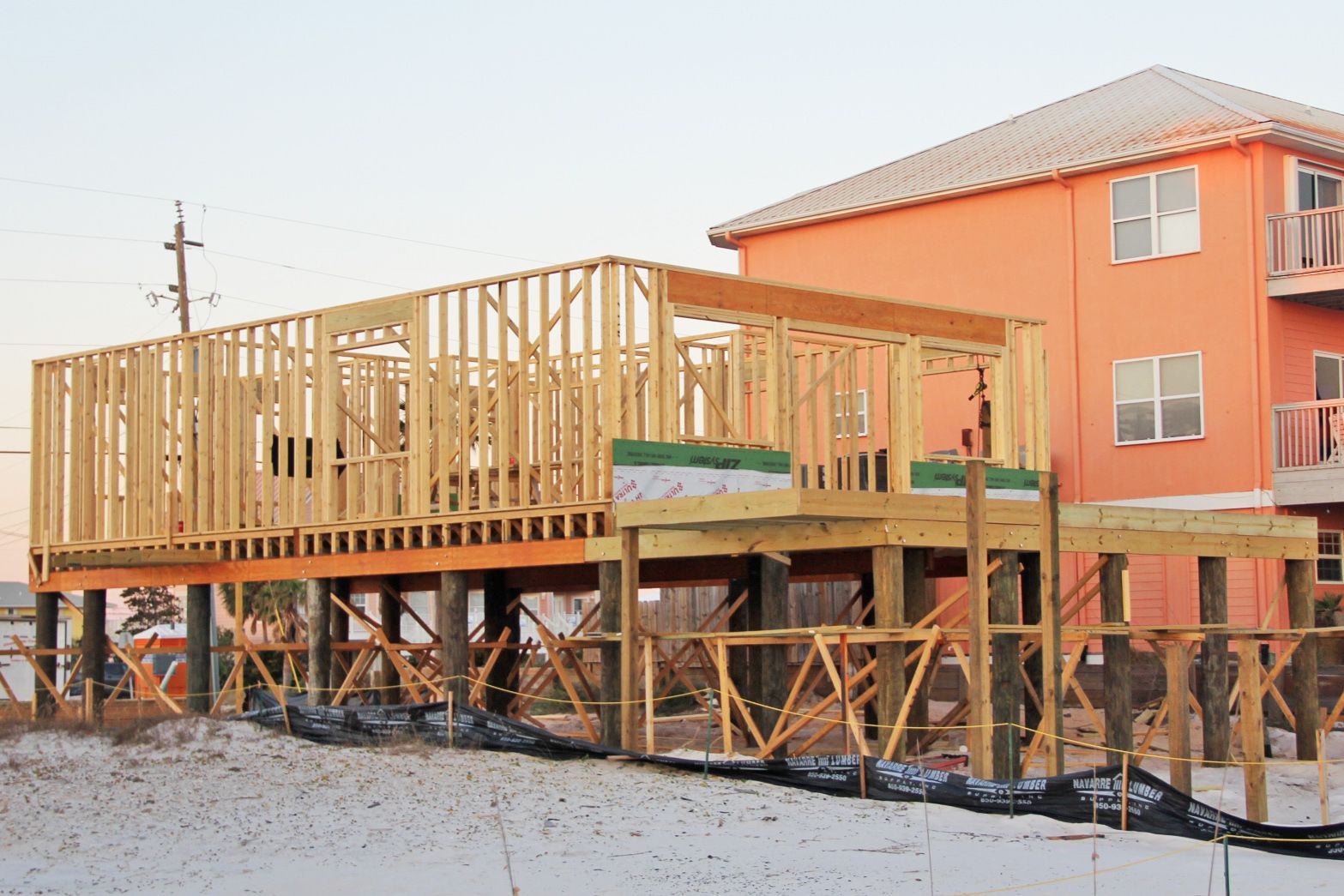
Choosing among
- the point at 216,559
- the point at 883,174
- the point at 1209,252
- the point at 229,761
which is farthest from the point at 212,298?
the point at 229,761

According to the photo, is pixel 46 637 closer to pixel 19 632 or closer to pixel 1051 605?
pixel 1051 605

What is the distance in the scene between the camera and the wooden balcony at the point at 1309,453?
2867cm

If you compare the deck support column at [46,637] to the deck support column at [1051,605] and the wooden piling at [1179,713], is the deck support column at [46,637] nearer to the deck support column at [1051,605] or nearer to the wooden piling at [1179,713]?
the deck support column at [1051,605]

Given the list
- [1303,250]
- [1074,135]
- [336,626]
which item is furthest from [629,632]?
[1074,135]

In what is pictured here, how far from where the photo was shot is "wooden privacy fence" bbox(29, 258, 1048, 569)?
70.0 feet

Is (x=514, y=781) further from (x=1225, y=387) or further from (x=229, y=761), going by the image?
(x=1225, y=387)

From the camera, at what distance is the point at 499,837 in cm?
1416

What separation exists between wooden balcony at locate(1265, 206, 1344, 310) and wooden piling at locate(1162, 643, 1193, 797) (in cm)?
1275

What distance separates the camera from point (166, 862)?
13133 mm

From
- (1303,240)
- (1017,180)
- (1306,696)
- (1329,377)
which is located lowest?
(1306,696)

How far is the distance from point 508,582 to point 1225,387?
13.5 m

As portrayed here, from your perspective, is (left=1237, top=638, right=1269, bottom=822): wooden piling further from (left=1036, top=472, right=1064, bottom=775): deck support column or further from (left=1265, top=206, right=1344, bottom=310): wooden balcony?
(left=1265, top=206, right=1344, bottom=310): wooden balcony

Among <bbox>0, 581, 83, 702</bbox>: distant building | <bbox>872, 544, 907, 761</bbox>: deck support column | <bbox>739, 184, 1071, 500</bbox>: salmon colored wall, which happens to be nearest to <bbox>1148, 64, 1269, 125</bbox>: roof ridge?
<bbox>739, 184, 1071, 500</bbox>: salmon colored wall

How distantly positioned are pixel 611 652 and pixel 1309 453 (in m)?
14.4
